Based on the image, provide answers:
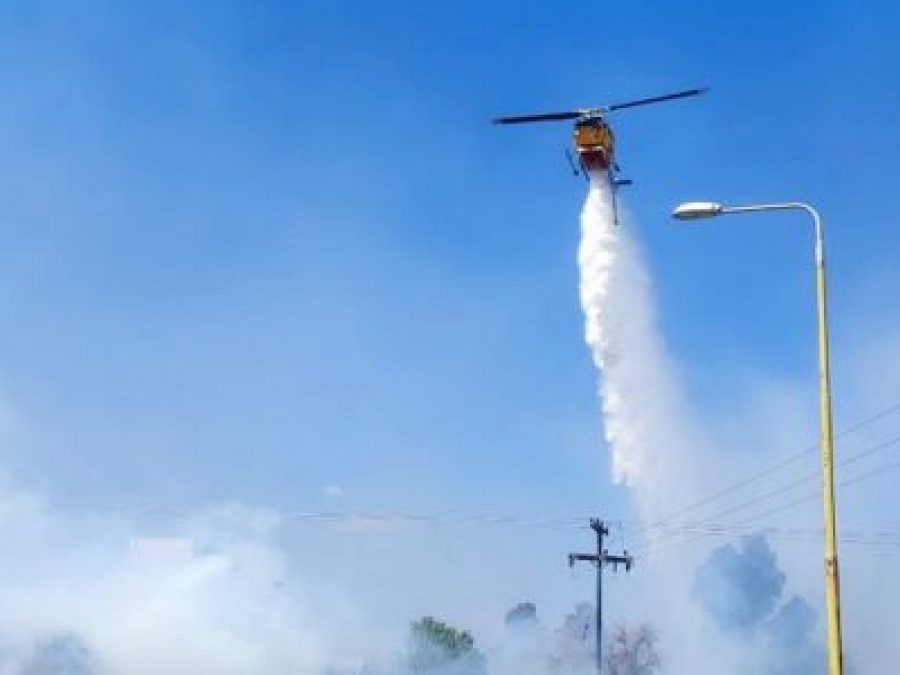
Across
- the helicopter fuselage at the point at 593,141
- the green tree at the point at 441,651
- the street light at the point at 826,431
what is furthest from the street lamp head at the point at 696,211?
the green tree at the point at 441,651

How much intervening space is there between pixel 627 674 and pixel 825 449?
96350 mm

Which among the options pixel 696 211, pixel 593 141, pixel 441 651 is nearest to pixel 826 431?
pixel 696 211

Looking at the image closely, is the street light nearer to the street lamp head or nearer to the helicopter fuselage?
the street lamp head

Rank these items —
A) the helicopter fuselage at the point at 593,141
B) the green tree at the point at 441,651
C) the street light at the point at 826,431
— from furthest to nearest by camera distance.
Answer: the green tree at the point at 441,651 < the helicopter fuselage at the point at 593,141 < the street light at the point at 826,431

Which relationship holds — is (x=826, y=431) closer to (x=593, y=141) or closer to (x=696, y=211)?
(x=696, y=211)

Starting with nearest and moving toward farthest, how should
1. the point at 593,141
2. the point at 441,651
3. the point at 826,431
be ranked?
the point at 826,431, the point at 593,141, the point at 441,651

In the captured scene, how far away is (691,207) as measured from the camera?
19.3 m

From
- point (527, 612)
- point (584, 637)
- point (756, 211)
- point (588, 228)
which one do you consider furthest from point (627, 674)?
point (756, 211)

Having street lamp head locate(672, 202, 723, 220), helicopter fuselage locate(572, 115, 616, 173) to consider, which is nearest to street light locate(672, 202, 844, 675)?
street lamp head locate(672, 202, 723, 220)

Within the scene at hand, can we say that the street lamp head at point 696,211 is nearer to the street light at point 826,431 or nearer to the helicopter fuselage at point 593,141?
the street light at point 826,431

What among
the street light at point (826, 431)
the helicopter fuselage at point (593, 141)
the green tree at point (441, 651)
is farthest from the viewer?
the green tree at point (441, 651)

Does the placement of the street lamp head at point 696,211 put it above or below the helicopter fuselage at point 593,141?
below

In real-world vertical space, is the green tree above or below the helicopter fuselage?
below

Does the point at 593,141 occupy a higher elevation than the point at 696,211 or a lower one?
higher
